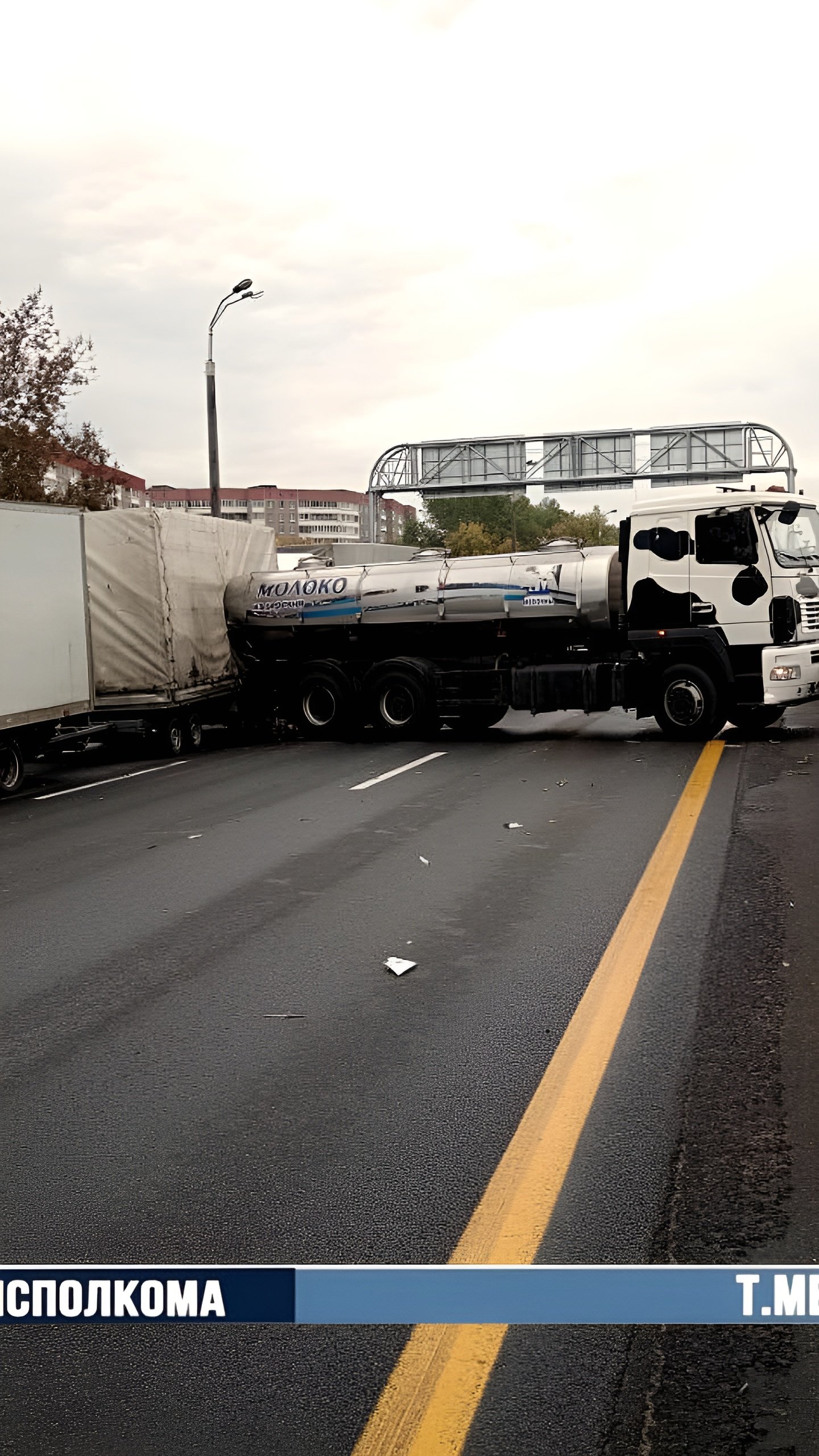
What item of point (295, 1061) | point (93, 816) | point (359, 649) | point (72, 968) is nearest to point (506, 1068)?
point (295, 1061)

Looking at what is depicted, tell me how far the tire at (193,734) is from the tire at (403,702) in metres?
2.58

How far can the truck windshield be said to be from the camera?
16.8m

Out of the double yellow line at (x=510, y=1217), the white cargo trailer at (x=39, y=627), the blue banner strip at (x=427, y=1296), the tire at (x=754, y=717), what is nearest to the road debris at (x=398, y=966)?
the double yellow line at (x=510, y=1217)

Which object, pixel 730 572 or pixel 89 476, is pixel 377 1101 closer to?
pixel 730 572

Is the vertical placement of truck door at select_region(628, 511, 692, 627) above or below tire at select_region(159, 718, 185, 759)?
above

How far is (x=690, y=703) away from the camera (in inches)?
672

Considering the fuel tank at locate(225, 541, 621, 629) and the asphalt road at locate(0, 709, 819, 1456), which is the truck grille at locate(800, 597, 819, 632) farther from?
the asphalt road at locate(0, 709, 819, 1456)

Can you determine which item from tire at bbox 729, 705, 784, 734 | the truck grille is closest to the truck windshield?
the truck grille

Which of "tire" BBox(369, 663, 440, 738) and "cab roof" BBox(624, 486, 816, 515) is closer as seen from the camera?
"cab roof" BBox(624, 486, 816, 515)

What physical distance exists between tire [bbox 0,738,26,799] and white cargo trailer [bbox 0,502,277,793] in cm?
2

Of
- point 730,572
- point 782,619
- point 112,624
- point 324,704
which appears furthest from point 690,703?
point 112,624

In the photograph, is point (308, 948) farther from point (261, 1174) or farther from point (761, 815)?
point (761, 815)

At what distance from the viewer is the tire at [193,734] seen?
19.4 meters

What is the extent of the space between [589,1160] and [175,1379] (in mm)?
1635
